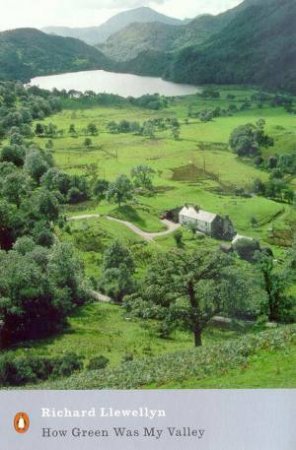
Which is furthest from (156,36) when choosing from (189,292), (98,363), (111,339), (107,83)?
(98,363)

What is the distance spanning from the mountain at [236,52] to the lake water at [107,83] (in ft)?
0.57

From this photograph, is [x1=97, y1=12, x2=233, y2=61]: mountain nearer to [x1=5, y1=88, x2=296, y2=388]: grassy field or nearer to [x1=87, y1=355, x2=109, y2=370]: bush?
[x1=5, y1=88, x2=296, y2=388]: grassy field

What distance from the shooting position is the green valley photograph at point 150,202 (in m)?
6.46

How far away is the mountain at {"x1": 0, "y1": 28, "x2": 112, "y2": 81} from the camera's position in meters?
8.17

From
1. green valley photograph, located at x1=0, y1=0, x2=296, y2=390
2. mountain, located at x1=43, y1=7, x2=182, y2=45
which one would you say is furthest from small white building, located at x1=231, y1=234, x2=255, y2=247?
mountain, located at x1=43, y1=7, x2=182, y2=45

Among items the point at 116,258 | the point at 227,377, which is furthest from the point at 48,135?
the point at 227,377

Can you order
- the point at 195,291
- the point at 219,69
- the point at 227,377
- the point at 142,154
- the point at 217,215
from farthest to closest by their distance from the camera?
the point at 219,69
the point at 142,154
the point at 217,215
the point at 195,291
the point at 227,377

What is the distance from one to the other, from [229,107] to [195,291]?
3.16 metres

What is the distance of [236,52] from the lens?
9844 mm

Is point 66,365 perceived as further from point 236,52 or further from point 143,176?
point 236,52
